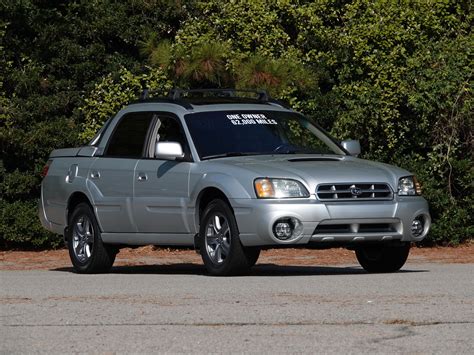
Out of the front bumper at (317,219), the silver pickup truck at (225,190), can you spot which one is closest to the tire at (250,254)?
the silver pickup truck at (225,190)

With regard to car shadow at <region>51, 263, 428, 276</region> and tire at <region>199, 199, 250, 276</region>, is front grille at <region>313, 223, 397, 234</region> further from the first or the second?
car shadow at <region>51, 263, 428, 276</region>

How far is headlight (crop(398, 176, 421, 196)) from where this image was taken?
45.9 ft

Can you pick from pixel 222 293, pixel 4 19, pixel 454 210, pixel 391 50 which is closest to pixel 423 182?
pixel 454 210

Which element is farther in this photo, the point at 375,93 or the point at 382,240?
the point at 375,93

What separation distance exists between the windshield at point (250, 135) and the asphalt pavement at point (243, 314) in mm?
1395

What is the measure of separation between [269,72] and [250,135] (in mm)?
7328

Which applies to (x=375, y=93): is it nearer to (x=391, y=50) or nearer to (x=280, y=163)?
(x=391, y=50)

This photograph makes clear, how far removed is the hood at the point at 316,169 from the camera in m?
13.5

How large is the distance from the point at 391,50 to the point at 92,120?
15.9ft

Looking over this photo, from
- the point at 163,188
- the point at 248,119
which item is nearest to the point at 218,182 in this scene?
the point at 163,188

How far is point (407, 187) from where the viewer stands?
46.3ft

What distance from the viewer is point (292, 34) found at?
2334 centimetres

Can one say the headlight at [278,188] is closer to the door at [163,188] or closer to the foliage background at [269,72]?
the door at [163,188]

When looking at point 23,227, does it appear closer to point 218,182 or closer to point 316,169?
point 218,182
